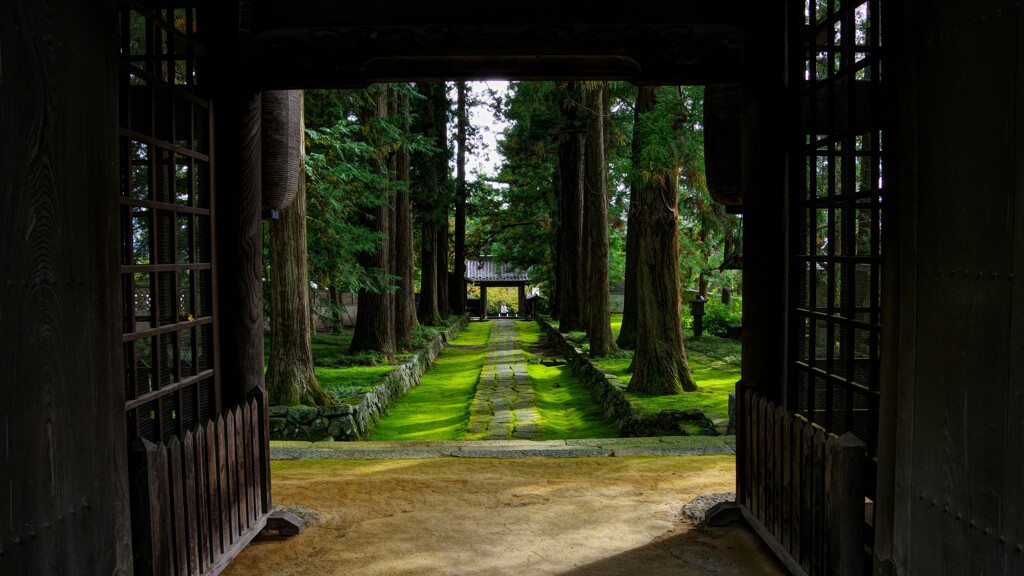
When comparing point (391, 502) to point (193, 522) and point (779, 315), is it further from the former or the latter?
point (779, 315)

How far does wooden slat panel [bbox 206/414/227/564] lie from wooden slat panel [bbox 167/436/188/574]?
364 mm

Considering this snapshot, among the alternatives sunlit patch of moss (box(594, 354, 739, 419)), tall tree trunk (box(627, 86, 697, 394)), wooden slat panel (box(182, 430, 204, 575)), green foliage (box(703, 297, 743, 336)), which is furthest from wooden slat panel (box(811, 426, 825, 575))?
green foliage (box(703, 297, 743, 336))

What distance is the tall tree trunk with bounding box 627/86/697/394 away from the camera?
12.8 m

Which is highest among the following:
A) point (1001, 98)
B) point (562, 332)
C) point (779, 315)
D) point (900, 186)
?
point (1001, 98)

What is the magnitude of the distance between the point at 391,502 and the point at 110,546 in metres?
3.12

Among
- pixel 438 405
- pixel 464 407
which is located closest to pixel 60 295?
pixel 464 407

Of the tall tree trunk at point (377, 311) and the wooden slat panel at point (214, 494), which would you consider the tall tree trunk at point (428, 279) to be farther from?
the wooden slat panel at point (214, 494)

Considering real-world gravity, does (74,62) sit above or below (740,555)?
above

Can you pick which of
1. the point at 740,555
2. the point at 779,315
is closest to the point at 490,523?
the point at 740,555

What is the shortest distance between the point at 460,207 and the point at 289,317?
999 inches

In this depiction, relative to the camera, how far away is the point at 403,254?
22.7m

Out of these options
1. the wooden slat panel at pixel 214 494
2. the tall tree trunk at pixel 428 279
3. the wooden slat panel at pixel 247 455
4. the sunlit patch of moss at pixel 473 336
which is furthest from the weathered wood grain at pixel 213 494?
the tall tree trunk at pixel 428 279

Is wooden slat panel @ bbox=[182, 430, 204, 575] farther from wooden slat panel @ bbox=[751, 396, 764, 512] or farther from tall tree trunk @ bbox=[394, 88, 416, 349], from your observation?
tall tree trunk @ bbox=[394, 88, 416, 349]

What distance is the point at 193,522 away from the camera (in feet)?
13.9
